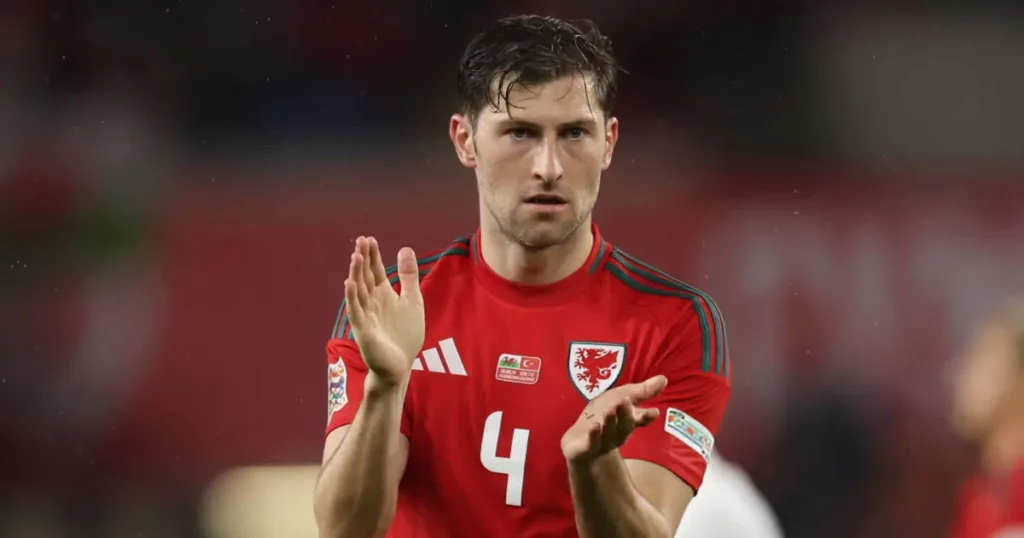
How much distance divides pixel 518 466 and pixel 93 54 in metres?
6.25

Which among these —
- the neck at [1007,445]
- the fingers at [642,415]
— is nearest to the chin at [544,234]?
the fingers at [642,415]

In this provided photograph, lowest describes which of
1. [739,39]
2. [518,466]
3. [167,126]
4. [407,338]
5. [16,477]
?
[16,477]

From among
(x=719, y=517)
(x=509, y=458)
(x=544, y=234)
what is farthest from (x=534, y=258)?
(x=719, y=517)

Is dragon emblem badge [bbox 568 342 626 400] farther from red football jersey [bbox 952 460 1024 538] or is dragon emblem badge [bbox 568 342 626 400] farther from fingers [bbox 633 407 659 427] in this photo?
red football jersey [bbox 952 460 1024 538]

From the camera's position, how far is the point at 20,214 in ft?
25.4

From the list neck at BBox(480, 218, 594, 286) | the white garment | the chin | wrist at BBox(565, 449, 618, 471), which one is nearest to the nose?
the chin

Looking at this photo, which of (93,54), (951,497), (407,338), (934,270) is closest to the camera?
(407,338)

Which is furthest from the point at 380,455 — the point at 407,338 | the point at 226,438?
the point at 226,438

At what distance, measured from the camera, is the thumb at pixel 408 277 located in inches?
111

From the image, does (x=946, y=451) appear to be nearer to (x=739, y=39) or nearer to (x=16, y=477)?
(x=739, y=39)

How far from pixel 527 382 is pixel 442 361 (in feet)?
0.68

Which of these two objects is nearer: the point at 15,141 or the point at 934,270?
the point at 934,270

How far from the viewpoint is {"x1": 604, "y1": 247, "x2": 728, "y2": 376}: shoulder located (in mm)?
3105

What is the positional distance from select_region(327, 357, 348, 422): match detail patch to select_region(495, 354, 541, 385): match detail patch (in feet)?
1.22
